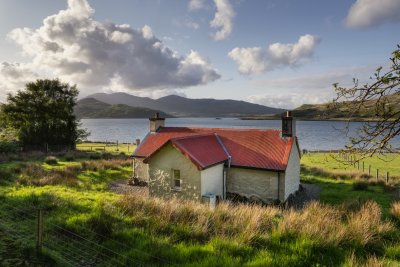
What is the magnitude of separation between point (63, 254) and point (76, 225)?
171cm

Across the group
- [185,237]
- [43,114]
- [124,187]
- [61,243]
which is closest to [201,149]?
[124,187]

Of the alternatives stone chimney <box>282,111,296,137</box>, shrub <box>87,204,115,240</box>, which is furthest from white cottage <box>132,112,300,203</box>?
shrub <box>87,204,115,240</box>

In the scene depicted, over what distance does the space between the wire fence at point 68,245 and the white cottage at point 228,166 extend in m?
9.28

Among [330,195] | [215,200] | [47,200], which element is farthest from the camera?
[330,195]

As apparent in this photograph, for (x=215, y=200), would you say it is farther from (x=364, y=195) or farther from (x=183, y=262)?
(x=364, y=195)

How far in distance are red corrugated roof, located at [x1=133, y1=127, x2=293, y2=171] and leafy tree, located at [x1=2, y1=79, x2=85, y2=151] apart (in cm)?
3029

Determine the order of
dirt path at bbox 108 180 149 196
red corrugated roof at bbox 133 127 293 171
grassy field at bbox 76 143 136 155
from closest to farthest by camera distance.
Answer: red corrugated roof at bbox 133 127 293 171 → dirt path at bbox 108 180 149 196 → grassy field at bbox 76 143 136 155

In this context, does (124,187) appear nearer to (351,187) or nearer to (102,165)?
(102,165)

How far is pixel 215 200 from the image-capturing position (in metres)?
17.6

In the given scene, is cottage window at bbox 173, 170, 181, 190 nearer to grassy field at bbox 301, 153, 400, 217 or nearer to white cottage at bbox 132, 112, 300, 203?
white cottage at bbox 132, 112, 300, 203

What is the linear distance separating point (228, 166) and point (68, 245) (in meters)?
13.2

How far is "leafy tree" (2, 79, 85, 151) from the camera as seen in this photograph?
4547 centimetres

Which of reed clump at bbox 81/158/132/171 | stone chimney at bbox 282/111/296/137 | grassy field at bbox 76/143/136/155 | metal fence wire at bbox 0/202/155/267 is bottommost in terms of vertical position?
grassy field at bbox 76/143/136/155

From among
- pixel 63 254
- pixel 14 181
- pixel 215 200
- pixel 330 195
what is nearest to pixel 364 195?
pixel 330 195
